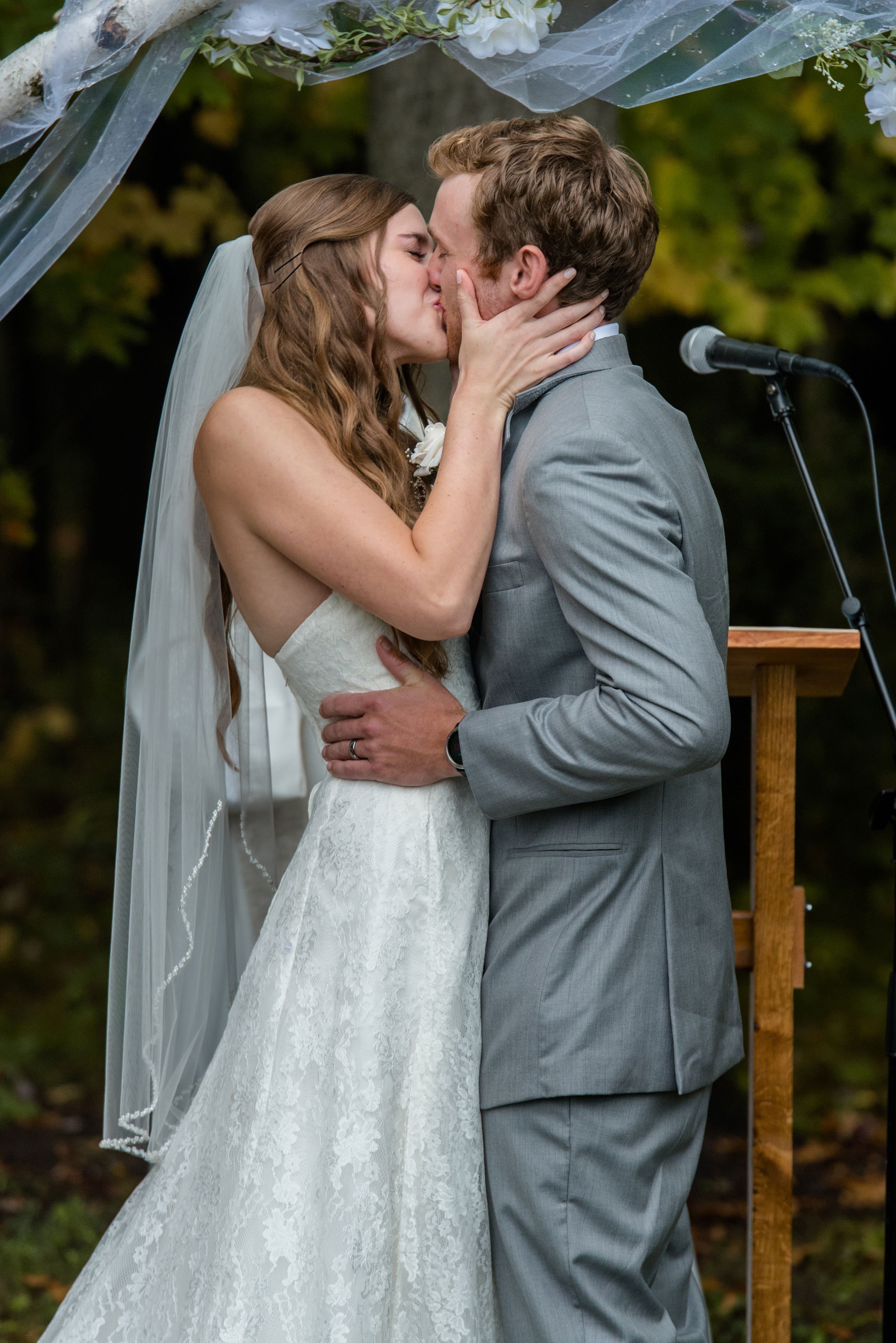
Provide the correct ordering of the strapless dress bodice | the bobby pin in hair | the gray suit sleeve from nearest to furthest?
the gray suit sleeve → the strapless dress bodice → the bobby pin in hair

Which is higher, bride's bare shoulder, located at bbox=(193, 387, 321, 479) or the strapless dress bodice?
bride's bare shoulder, located at bbox=(193, 387, 321, 479)

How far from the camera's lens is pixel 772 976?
271 centimetres

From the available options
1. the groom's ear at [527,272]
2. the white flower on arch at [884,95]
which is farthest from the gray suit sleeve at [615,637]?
the white flower on arch at [884,95]

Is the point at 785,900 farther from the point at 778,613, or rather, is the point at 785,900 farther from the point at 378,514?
the point at 778,613

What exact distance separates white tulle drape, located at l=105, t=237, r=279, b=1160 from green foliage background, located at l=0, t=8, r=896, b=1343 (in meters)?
1.67

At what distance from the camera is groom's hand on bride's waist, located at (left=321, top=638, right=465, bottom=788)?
2.25 m

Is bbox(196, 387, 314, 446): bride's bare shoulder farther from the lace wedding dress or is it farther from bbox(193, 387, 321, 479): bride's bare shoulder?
the lace wedding dress

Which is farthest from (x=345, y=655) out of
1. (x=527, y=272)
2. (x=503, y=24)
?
(x=503, y=24)

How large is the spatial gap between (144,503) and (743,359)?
666cm

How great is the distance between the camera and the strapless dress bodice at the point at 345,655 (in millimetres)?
2342

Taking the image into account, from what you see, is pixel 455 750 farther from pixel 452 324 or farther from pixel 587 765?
pixel 452 324

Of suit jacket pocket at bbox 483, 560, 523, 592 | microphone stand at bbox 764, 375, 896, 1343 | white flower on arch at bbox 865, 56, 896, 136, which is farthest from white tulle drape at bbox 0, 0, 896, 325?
suit jacket pocket at bbox 483, 560, 523, 592

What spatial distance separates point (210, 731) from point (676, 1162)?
3.88 ft

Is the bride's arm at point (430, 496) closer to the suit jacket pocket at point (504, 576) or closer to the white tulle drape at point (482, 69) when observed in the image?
the suit jacket pocket at point (504, 576)
